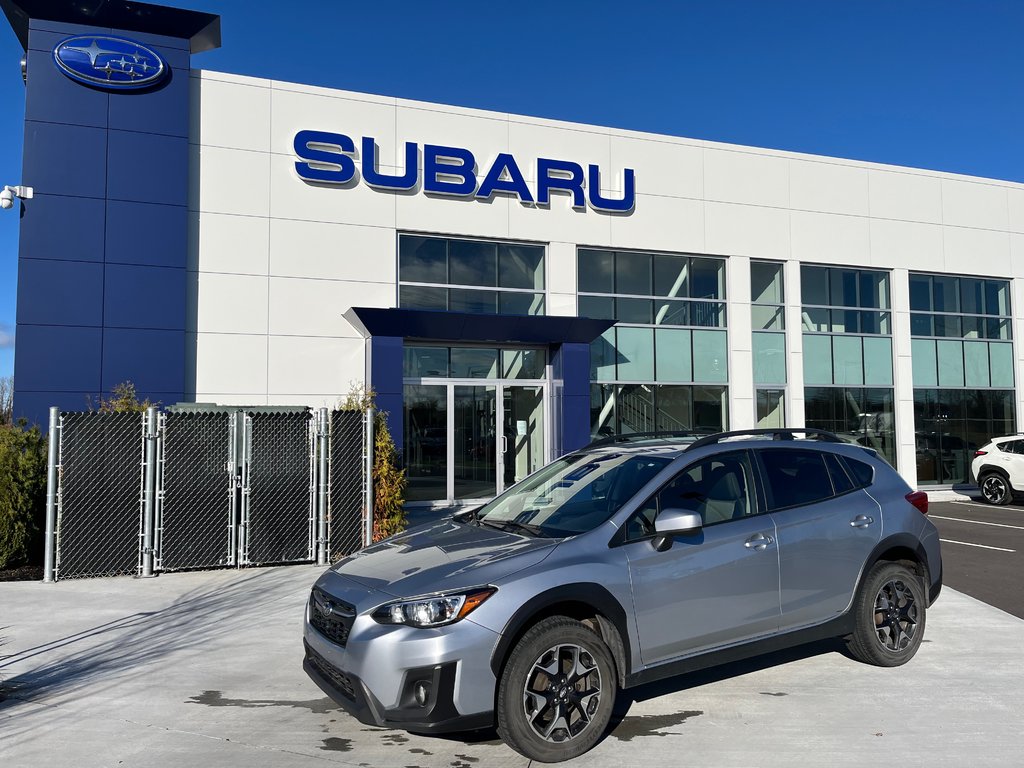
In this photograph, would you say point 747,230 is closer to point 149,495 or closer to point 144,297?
point 144,297

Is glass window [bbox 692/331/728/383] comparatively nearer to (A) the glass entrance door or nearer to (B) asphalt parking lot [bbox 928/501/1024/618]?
(A) the glass entrance door

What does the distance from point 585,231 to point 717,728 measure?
12813 millimetres

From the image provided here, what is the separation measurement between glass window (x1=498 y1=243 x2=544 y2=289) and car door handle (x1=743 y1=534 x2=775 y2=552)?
11.4 m

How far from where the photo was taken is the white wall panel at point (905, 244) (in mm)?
18797

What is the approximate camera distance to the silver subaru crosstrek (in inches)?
155

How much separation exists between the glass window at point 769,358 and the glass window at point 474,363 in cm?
615

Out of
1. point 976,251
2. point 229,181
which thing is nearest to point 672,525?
point 229,181

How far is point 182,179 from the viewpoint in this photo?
1370 centimetres

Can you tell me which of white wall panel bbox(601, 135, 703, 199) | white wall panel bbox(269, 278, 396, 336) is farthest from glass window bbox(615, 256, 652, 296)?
white wall panel bbox(269, 278, 396, 336)

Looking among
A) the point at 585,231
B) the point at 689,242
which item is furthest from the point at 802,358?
the point at 585,231

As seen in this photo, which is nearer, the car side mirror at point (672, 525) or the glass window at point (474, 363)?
the car side mirror at point (672, 525)

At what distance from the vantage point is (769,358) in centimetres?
1780

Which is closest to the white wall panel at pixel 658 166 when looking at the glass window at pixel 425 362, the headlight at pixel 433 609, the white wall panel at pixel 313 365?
the glass window at pixel 425 362

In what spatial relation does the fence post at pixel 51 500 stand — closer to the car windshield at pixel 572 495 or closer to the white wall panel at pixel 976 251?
the car windshield at pixel 572 495
